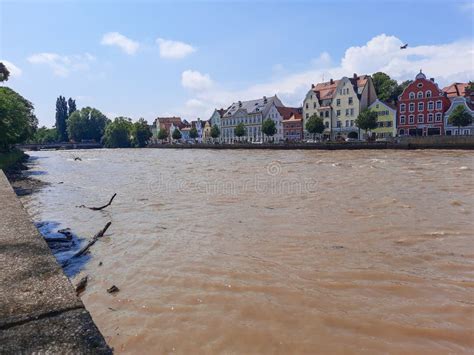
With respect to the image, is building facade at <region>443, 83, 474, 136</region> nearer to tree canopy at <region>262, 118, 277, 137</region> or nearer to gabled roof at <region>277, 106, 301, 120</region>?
tree canopy at <region>262, 118, 277, 137</region>

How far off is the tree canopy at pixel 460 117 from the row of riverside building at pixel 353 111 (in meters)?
3.58

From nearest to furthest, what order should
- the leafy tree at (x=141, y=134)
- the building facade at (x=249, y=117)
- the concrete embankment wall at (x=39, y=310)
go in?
the concrete embankment wall at (x=39, y=310), the building facade at (x=249, y=117), the leafy tree at (x=141, y=134)

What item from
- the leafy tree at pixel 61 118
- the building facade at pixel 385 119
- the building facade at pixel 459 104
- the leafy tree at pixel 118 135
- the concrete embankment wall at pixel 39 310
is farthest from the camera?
the leafy tree at pixel 61 118

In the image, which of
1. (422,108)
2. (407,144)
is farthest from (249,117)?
(407,144)

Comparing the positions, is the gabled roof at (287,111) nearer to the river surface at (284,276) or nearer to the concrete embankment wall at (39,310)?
the river surface at (284,276)

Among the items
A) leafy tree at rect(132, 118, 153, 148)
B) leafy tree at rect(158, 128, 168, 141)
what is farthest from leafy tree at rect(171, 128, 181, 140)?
leafy tree at rect(158, 128, 168, 141)

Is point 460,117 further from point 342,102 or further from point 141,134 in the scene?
point 141,134

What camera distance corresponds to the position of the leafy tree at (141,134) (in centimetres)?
12256

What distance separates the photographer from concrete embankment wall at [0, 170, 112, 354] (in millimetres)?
2428

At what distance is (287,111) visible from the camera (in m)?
91.6

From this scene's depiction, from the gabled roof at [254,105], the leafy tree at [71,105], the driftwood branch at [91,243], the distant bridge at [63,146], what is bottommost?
the driftwood branch at [91,243]

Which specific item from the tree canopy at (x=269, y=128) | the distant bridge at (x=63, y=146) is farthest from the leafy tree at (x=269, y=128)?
the distant bridge at (x=63, y=146)

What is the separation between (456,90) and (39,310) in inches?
2806

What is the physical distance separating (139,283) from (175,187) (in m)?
14.8
